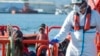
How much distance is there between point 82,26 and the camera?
7.84 metres

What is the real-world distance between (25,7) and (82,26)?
11234 centimetres

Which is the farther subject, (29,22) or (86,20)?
(29,22)

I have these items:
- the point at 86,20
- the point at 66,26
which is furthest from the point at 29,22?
the point at 86,20

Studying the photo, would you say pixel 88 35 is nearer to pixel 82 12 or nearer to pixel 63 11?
pixel 82 12

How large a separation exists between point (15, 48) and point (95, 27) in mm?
1928

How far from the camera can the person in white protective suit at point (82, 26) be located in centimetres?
779

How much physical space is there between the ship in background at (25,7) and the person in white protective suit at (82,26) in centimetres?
11077

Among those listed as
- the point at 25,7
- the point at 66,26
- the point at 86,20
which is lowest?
the point at 25,7

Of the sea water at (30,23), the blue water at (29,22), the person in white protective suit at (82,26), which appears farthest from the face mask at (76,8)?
the blue water at (29,22)

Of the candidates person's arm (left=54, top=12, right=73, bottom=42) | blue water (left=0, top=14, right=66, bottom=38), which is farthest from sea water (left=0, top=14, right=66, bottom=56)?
person's arm (left=54, top=12, right=73, bottom=42)

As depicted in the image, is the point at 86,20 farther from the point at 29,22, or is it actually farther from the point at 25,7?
the point at 25,7

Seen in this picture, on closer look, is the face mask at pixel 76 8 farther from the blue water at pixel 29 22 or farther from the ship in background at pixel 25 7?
the ship in background at pixel 25 7

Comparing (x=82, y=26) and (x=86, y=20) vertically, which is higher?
(x=86, y=20)

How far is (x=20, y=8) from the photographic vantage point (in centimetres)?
12106
